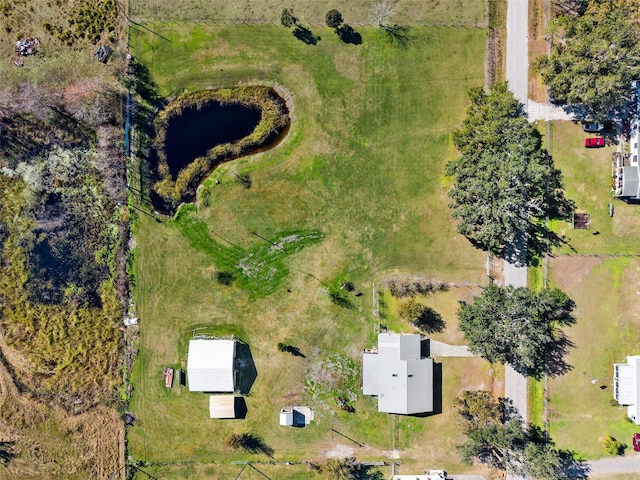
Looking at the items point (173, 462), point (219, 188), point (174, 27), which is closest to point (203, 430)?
point (173, 462)

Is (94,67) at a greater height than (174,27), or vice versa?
(174,27)

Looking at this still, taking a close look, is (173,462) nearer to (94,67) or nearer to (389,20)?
(94,67)

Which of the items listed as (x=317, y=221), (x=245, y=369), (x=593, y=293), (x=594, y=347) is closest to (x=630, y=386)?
(x=594, y=347)

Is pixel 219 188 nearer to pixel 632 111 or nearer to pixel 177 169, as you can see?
pixel 177 169

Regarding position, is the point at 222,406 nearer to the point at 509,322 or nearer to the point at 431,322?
the point at 431,322

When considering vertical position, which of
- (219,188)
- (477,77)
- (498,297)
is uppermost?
(477,77)

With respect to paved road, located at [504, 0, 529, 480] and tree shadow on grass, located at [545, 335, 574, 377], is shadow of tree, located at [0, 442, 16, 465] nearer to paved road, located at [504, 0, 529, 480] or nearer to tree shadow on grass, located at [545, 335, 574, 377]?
paved road, located at [504, 0, 529, 480]

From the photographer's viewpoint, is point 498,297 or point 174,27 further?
point 174,27
